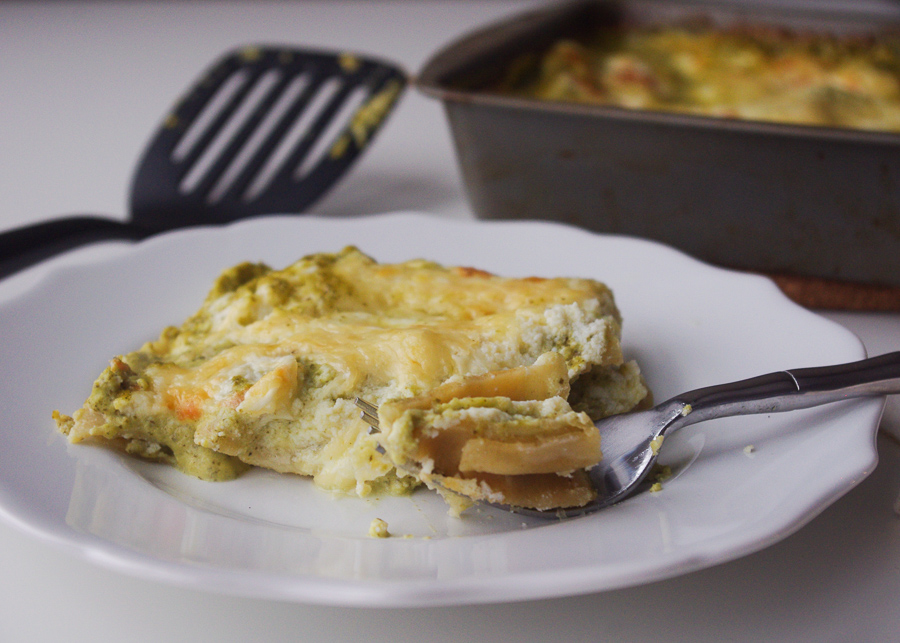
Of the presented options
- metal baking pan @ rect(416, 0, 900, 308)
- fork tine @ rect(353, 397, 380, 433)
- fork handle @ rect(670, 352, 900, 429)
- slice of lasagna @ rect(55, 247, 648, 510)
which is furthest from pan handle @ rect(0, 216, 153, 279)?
fork handle @ rect(670, 352, 900, 429)

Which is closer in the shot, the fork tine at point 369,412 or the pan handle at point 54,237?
the fork tine at point 369,412

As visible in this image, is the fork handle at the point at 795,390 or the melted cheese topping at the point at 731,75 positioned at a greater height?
the fork handle at the point at 795,390

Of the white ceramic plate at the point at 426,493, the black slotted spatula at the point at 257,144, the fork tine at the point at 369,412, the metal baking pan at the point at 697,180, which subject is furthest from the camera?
the black slotted spatula at the point at 257,144

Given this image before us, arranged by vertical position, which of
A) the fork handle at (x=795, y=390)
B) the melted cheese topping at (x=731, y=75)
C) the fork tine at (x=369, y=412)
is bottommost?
the melted cheese topping at (x=731, y=75)

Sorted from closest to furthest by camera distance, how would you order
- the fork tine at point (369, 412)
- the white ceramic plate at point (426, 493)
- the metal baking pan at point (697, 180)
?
1. the white ceramic plate at point (426, 493)
2. the fork tine at point (369, 412)
3. the metal baking pan at point (697, 180)

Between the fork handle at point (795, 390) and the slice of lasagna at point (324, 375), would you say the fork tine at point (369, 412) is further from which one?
the fork handle at point (795, 390)

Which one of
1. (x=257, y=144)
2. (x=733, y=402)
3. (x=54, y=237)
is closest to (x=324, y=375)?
(x=733, y=402)

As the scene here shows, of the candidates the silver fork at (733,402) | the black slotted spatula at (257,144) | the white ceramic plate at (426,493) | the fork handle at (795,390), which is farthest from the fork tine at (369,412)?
the black slotted spatula at (257,144)
